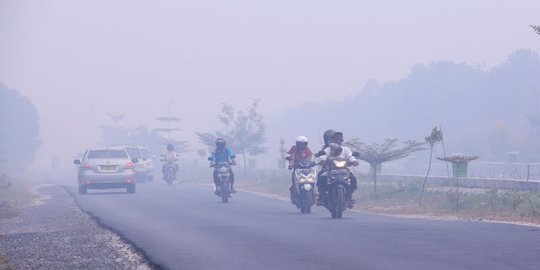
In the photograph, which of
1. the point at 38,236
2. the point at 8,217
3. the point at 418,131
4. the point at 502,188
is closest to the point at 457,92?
the point at 418,131

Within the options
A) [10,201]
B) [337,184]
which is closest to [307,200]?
[337,184]

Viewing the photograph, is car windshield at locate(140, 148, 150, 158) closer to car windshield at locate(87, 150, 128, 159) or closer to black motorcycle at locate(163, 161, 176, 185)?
black motorcycle at locate(163, 161, 176, 185)

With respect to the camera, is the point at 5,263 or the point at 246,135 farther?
the point at 246,135

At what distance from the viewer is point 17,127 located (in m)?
104

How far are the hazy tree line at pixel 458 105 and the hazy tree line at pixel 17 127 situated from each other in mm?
36629

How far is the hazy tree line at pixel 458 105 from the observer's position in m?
91.9

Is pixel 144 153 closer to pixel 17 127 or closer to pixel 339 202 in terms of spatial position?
pixel 339 202

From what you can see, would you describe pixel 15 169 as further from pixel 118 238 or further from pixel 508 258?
pixel 508 258

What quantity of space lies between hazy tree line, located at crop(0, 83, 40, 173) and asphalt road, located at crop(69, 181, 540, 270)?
77044mm

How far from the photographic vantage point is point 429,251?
45.6 feet

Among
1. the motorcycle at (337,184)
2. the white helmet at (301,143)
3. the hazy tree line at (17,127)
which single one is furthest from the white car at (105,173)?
the hazy tree line at (17,127)

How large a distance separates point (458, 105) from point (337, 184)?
85.1 m

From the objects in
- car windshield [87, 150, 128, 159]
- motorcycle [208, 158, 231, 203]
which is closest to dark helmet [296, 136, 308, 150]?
motorcycle [208, 158, 231, 203]

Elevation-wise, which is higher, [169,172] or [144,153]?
[144,153]
